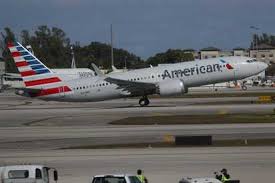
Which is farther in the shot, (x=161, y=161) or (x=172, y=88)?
(x=172, y=88)

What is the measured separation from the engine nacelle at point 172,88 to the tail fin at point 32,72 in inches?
440

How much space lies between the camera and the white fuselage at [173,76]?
74938 millimetres

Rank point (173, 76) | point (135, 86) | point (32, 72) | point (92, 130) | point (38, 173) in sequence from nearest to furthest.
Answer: point (38, 173)
point (92, 130)
point (32, 72)
point (173, 76)
point (135, 86)

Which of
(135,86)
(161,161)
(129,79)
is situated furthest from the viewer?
(129,79)

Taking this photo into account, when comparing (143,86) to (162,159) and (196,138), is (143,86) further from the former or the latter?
(162,159)

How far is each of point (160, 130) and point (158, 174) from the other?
63.9 feet

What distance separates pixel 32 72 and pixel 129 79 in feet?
34.7

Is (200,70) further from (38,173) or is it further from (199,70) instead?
(38,173)

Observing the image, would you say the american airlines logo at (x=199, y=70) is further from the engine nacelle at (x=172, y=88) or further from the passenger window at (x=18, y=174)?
the passenger window at (x=18, y=174)

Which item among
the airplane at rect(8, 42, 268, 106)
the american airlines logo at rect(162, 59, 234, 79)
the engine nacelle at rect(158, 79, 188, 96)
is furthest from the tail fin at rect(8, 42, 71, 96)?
the american airlines logo at rect(162, 59, 234, 79)

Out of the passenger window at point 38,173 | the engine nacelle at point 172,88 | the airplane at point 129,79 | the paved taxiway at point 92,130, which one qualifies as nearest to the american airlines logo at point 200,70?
the airplane at point 129,79

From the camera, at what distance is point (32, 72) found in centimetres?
7356

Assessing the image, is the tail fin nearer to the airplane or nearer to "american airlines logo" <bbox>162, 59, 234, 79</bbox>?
the airplane

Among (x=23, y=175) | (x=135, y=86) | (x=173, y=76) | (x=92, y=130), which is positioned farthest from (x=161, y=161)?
(x=135, y=86)
